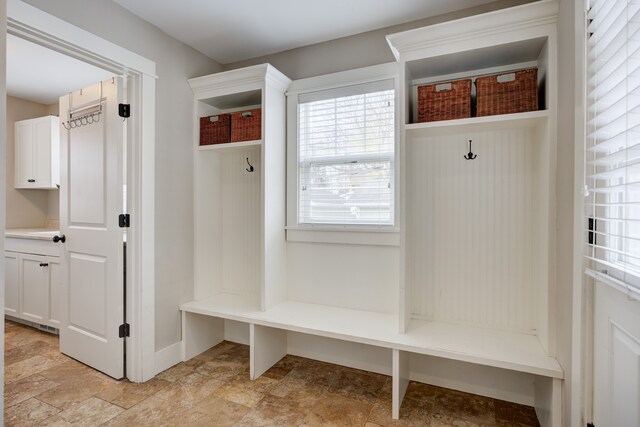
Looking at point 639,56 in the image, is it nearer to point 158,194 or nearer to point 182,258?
point 158,194

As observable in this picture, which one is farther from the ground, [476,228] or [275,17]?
[275,17]

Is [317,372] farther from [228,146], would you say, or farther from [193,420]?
[228,146]

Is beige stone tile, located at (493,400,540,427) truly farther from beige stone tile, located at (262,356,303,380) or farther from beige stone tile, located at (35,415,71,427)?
beige stone tile, located at (35,415,71,427)

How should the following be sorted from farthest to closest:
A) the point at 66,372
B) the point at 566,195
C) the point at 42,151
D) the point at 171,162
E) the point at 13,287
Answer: the point at 42,151
the point at 13,287
the point at 171,162
the point at 66,372
the point at 566,195

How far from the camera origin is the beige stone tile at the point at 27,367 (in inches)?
92.6

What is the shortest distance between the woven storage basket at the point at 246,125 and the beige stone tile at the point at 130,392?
182 cm

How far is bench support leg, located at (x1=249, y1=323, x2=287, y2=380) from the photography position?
2297 mm

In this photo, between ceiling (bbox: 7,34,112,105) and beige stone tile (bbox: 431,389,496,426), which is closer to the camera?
beige stone tile (bbox: 431,389,496,426)

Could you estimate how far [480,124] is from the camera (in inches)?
74.9

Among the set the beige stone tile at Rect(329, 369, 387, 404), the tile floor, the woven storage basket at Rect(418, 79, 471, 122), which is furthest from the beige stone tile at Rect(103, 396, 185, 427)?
the woven storage basket at Rect(418, 79, 471, 122)

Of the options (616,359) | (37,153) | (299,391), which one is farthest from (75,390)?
(37,153)

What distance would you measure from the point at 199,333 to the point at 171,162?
138cm

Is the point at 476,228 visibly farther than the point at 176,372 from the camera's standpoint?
No

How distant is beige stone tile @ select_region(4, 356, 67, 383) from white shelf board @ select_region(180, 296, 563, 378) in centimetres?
110
